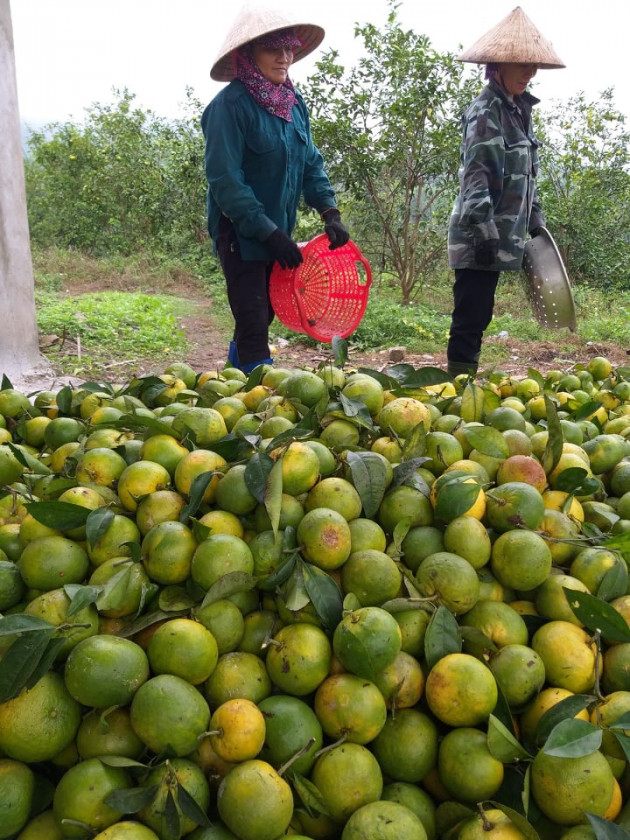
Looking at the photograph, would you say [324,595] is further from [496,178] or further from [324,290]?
[496,178]

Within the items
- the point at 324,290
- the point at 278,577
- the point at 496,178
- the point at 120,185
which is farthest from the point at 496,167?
the point at 120,185

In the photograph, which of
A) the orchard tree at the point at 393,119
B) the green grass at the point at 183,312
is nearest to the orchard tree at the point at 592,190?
the green grass at the point at 183,312

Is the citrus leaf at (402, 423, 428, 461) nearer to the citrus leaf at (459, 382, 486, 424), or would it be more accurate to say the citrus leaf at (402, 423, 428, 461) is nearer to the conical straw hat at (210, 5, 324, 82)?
the citrus leaf at (459, 382, 486, 424)

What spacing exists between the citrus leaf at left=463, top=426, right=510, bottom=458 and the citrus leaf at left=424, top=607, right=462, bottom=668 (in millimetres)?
508

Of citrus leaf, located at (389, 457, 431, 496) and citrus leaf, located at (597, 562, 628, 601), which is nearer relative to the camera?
citrus leaf, located at (597, 562, 628, 601)

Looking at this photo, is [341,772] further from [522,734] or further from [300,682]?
Result: [522,734]

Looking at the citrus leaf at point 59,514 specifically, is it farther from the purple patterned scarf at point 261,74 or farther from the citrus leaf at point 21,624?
the purple patterned scarf at point 261,74

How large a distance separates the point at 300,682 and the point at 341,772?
152mm

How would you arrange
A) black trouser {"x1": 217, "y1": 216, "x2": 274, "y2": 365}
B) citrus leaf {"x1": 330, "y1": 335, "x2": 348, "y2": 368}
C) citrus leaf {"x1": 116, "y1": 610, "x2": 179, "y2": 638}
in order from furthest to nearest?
1. black trouser {"x1": 217, "y1": 216, "x2": 274, "y2": 365}
2. citrus leaf {"x1": 330, "y1": 335, "x2": 348, "y2": 368}
3. citrus leaf {"x1": 116, "y1": 610, "x2": 179, "y2": 638}

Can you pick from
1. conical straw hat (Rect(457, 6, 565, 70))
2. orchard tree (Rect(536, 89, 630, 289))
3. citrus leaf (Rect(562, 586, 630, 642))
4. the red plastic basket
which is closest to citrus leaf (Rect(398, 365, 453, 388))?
citrus leaf (Rect(562, 586, 630, 642))

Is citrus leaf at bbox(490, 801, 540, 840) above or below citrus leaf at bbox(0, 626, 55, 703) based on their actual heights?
below

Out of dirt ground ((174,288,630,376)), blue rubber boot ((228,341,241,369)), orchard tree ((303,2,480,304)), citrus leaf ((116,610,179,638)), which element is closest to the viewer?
citrus leaf ((116,610,179,638))

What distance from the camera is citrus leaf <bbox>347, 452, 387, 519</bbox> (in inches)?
54.3

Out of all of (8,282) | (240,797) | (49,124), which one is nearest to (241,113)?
(8,282)
